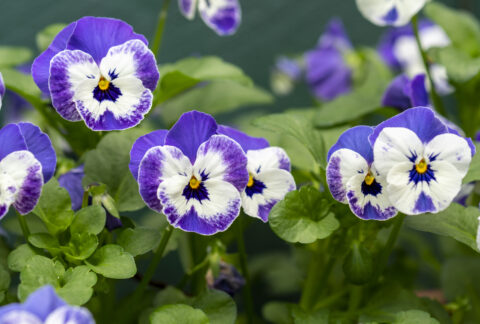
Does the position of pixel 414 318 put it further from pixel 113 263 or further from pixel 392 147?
pixel 113 263

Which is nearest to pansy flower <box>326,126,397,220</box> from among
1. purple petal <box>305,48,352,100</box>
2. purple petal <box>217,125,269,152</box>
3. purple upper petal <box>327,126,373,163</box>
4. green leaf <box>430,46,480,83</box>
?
purple upper petal <box>327,126,373,163</box>

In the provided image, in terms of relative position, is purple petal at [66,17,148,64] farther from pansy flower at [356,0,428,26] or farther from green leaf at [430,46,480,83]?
green leaf at [430,46,480,83]

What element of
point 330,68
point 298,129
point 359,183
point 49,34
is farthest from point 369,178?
point 330,68

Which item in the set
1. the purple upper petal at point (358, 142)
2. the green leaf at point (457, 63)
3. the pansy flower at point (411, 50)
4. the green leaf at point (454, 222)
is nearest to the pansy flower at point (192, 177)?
the purple upper petal at point (358, 142)

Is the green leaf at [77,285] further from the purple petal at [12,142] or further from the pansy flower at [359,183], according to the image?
the pansy flower at [359,183]

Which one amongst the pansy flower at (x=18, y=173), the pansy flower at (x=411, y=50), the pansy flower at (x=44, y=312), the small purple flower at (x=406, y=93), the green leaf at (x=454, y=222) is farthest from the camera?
the pansy flower at (x=411, y=50)

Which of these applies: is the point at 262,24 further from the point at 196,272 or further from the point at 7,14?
the point at 196,272
